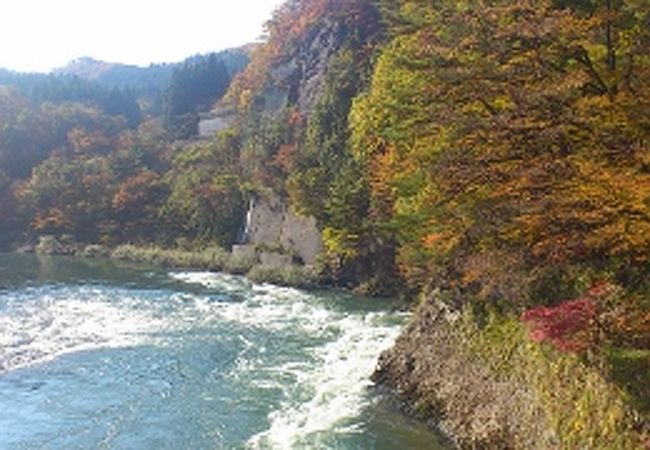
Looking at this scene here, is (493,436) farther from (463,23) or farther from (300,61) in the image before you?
(300,61)

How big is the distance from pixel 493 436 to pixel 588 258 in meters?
3.86

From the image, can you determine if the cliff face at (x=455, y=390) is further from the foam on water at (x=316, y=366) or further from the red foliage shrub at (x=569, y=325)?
the red foliage shrub at (x=569, y=325)

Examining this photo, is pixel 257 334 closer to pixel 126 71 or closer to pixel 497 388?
pixel 497 388

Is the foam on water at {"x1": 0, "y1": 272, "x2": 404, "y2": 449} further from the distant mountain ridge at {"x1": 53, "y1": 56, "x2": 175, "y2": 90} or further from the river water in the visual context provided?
the distant mountain ridge at {"x1": 53, "y1": 56, "x2": 175, "y2": 90}

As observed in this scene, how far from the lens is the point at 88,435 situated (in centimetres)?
1557

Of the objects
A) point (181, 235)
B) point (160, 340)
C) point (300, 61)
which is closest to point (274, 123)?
point (300, 61)

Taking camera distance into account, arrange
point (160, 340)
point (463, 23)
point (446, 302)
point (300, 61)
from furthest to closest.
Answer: point (300, 61)
point (160, 340)
point (446, 302)
point (463, 23)

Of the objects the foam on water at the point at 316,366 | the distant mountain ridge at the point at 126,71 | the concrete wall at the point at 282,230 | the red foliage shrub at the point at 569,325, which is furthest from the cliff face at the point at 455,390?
the distant mountain ridge at the point at 126,71

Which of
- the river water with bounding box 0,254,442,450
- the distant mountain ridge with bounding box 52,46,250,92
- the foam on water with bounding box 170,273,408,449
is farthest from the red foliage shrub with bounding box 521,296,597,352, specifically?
the distant mountain ridge with bounding box 52,46,250,92

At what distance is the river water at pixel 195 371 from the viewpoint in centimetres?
1528

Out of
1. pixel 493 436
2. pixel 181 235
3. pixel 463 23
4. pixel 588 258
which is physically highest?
pixel 463 23

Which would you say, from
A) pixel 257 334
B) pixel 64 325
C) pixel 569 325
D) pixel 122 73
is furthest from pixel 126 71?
pixel 569 325

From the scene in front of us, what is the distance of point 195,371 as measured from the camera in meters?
20.4

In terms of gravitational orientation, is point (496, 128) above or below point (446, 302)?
above
